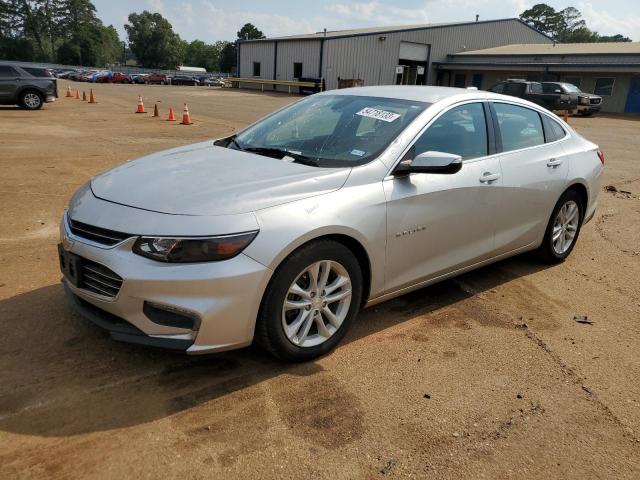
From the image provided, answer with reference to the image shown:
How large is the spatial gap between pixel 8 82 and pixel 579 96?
25705mm

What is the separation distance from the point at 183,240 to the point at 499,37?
175ft

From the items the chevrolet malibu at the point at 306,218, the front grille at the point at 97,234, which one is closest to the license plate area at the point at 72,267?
the chevrolet malibu at the point at 306,218

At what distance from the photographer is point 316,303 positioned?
317cm

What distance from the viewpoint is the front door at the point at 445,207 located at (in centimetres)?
348

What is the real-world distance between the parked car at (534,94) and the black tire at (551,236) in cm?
2100

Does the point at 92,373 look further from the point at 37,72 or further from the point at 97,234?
the point at 37,72

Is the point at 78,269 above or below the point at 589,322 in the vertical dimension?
above

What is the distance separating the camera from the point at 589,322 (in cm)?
406

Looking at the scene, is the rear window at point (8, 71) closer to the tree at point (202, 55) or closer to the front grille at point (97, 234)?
the front grille at point (97, 234)

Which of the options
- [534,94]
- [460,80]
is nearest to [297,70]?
[460,80]

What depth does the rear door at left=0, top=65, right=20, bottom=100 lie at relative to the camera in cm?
1809

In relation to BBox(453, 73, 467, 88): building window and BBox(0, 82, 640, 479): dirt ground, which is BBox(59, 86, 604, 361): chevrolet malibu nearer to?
BBox(0, 82, 640, 479): dirt ground

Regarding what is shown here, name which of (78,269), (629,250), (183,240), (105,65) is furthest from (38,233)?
(105,65)

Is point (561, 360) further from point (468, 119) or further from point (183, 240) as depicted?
point (183, 240)
